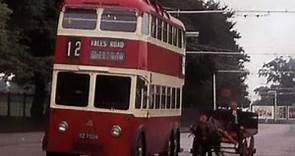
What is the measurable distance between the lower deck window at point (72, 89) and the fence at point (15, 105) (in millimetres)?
27969

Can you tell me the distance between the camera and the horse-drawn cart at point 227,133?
79.0ft

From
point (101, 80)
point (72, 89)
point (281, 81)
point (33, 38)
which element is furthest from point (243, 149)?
point (281, 81)

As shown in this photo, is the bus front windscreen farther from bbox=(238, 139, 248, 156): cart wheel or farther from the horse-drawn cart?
bbox=(238, 139, 248, 156): cart wheel

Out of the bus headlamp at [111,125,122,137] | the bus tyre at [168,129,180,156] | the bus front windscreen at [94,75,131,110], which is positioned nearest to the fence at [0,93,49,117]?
the bus tyre at [168,129,180,156]

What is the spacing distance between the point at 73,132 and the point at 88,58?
193 centimetres

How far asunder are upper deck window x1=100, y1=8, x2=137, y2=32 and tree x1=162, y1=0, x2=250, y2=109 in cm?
4308

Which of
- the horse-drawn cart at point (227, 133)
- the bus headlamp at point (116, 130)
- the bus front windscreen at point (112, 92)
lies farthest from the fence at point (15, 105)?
the bus headlamp at point (116, 130)

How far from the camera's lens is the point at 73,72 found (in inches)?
754

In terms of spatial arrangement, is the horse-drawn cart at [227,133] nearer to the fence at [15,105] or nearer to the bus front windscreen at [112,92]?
the bus front windscreen at [112,92]

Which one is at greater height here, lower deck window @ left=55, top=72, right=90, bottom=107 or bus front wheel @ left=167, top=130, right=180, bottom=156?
lower deck window @ left=55, top=72, right=90, bottom=107

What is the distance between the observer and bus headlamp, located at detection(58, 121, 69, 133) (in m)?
19.0

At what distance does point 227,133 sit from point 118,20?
317 inches

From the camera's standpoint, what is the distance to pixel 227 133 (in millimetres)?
25922

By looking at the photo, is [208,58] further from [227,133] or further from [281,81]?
[281,81]
